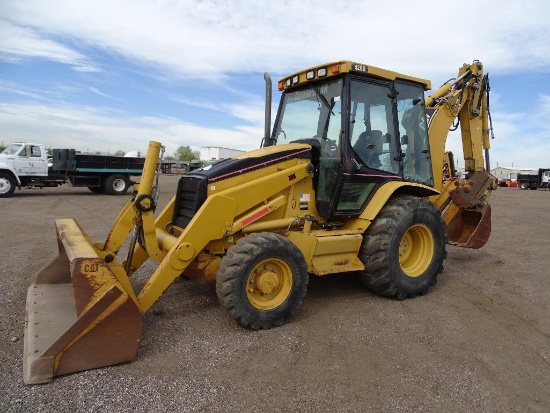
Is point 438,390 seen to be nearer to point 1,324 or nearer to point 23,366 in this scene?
point 23,366

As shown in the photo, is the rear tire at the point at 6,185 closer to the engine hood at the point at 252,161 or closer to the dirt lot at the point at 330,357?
the dirt lot at the point at 330,357

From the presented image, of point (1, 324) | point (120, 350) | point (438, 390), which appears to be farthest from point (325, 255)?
point (1, 324)

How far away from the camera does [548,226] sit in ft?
41.4

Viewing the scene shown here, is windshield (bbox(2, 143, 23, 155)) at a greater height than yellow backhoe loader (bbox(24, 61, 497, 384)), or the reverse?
windshield (bbox(2, 143, 23, 155))

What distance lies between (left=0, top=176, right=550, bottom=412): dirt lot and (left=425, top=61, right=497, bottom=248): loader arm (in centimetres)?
120

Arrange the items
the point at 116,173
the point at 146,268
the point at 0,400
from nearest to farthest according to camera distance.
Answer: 1. the point at 0,400
2. the point at 146,268
3. the point at 116,173

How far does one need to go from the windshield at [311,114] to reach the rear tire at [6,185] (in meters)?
15.6

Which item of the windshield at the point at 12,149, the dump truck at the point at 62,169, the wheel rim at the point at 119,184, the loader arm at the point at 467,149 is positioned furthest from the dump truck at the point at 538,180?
the windshield at the point at 12,149

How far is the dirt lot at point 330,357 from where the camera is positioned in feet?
10.2

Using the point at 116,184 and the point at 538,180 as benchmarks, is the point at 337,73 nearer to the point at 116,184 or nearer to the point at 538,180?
the point at 116,184

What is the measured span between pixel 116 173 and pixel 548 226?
55.2 feet

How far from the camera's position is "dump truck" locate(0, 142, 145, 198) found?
17.5 metres

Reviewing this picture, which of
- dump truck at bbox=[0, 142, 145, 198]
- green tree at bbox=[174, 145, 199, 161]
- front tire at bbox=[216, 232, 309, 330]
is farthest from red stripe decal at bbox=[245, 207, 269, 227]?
green tree at bbox=[174, 145, 199, 161]

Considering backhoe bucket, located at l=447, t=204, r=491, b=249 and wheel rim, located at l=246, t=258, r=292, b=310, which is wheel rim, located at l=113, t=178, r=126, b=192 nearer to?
backhoe bucket, located at l=447, t=204, r=491, b=249
